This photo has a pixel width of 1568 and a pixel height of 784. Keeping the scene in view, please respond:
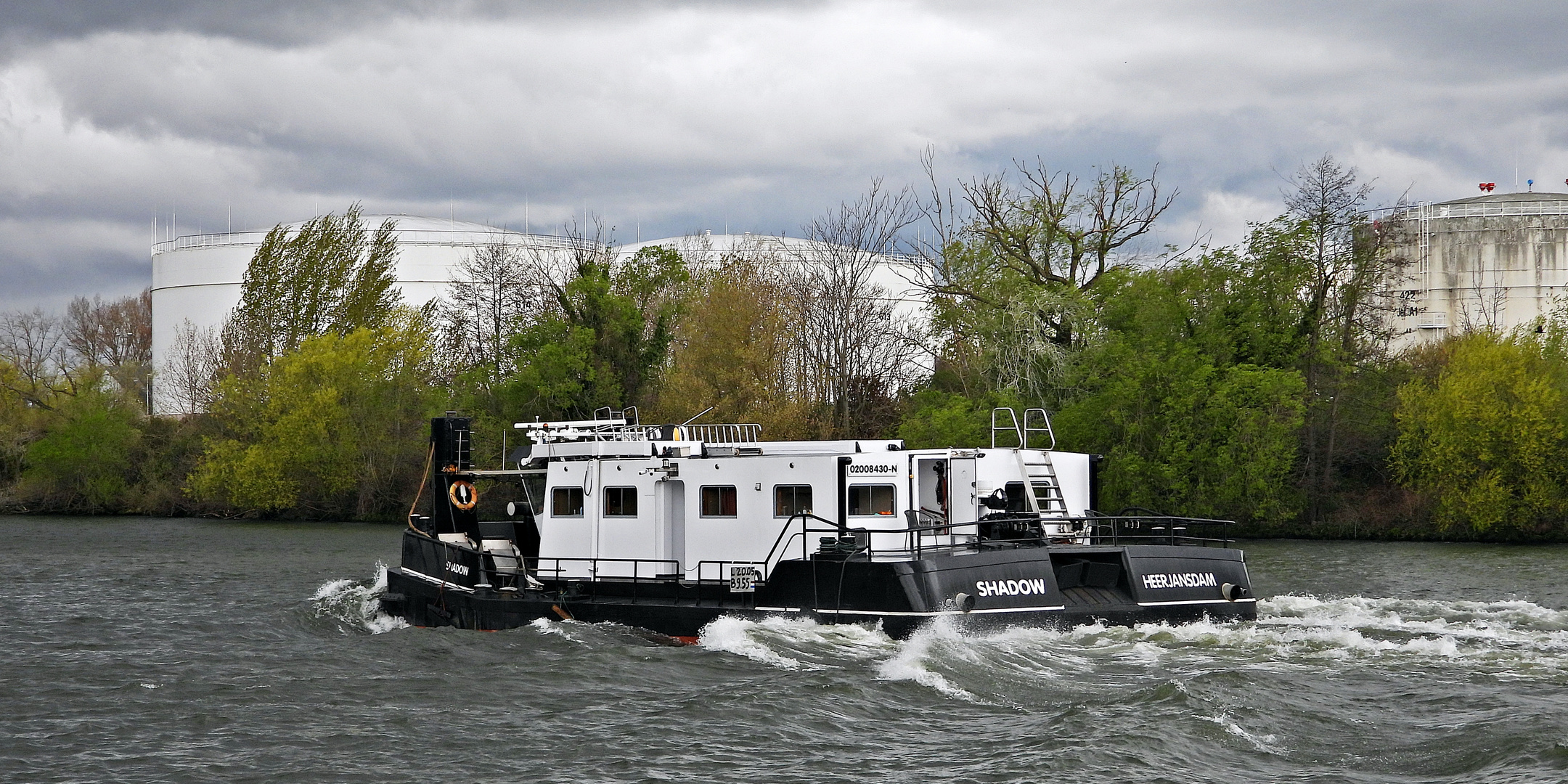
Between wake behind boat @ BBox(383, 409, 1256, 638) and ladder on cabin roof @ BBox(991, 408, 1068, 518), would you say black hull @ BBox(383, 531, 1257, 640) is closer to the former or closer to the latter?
wake behind boat @ BBox(383, 409, 1256, 638)

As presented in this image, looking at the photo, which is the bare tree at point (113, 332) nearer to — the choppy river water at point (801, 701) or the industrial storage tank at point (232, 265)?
the industrial storage tank at point (232, 265)

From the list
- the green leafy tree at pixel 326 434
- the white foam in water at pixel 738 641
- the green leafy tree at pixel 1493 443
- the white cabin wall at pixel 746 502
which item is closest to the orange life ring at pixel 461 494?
the white cabin wall at pixel 746 502

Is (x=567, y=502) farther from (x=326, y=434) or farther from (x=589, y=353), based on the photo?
(x=326, y=434)

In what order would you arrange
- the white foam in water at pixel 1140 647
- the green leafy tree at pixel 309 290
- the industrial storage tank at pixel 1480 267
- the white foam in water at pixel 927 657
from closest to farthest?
the white foam in water at pixel 927 657 < the white foam in water at pixel 1140 647 < the industrial storage tank at pixel 1480 267 < the green leafy tree at pixel 309 290

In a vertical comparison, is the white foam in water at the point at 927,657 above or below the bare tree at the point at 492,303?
→ below

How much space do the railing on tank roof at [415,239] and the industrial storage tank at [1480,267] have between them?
138ft

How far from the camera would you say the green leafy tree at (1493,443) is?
40562mm

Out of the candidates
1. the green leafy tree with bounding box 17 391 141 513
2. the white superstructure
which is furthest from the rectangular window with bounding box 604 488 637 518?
A: the green leafy tree with bounding box 17 391 141 513

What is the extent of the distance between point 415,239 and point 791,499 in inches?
2455

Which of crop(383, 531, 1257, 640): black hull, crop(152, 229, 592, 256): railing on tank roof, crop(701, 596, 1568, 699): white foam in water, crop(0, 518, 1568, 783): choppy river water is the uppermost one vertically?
crop(152, 229, 592, 256): railing on tank roof

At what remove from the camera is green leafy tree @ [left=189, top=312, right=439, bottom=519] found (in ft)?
189

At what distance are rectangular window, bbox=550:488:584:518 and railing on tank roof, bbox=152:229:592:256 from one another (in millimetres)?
53014

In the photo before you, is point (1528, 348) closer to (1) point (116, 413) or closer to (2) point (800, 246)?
(2) point (800, 246)

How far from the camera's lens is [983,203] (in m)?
48.7
